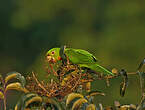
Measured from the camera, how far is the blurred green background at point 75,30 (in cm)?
1404

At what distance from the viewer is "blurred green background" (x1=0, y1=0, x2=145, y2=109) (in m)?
14.0

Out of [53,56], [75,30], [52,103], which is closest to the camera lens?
[52,103]

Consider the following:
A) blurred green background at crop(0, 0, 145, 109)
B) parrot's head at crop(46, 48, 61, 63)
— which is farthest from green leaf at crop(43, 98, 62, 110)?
blurred green background at crop(0, 0, 145, 109)

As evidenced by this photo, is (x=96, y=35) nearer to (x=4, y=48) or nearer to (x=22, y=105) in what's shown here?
(x=4, y=48)

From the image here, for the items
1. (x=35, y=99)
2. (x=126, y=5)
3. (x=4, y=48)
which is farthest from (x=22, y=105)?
(x=4, y=48)

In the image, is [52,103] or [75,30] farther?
[75,30]

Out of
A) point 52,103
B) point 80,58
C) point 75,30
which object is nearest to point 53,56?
point 80,58

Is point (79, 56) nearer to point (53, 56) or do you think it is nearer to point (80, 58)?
point (80, 58)

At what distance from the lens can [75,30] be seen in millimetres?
15469

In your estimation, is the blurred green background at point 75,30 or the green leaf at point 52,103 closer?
the green leaf at point 52,103

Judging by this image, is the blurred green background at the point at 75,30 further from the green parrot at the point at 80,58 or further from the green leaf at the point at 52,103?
the green leaf at the point at 52,103

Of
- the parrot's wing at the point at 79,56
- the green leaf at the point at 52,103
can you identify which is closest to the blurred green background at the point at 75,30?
the parrot's wing at the point at 79,56

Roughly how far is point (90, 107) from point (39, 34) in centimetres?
1398

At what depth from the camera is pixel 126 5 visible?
15.4 m
